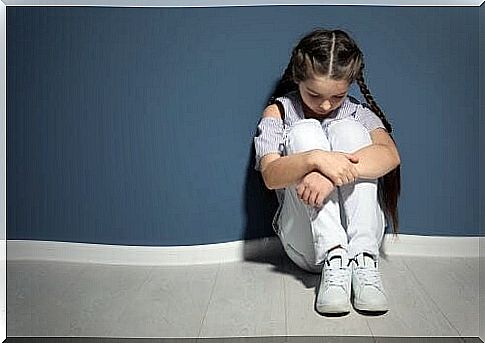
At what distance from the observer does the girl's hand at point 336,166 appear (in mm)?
1444

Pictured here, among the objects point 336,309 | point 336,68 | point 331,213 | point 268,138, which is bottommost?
point 336,309

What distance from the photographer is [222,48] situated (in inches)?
59.7

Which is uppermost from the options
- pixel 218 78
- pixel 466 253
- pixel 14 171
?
pixel 218 78

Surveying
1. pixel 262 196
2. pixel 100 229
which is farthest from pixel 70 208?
pixel 262 196

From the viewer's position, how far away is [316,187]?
4.75 feet

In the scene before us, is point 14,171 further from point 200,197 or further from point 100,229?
point 200,197

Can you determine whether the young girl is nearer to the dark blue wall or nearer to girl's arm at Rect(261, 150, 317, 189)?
girl's arm at Rect(261, 150, 317, 189)

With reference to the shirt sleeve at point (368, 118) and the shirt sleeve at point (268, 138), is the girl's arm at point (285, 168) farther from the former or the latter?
the shirt sleeve at point (368, 118)

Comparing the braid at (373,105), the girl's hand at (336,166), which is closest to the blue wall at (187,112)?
the braid at (373,105)

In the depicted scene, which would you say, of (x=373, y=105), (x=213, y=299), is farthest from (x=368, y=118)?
(x=213, y=299)

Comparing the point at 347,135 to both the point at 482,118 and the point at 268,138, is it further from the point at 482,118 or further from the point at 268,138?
the point at 482,118

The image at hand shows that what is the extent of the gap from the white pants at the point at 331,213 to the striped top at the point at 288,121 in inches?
0.4

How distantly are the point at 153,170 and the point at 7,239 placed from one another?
26 centimetres

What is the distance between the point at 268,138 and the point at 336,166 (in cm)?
12
